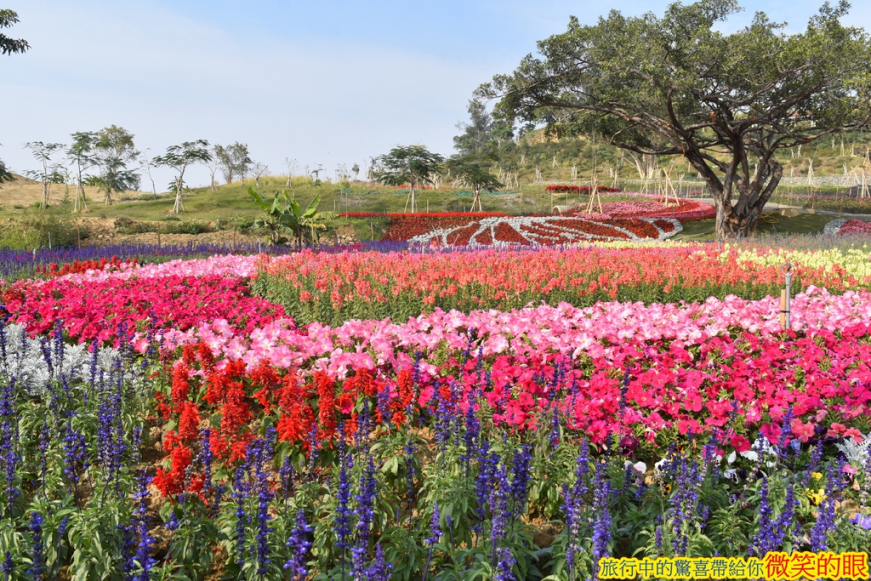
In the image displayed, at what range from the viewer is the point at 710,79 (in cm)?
1942

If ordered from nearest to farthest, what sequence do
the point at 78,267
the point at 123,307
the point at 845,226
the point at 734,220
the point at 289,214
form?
the point at 123,307 < the point at 78,267 < the point at 289,214 < the point at 734,220 < the point at 845,226

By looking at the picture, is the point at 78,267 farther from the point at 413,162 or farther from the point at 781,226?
the point at 781,226

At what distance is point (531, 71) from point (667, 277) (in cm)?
1362

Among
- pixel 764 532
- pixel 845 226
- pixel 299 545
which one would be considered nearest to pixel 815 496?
pixel 764 532

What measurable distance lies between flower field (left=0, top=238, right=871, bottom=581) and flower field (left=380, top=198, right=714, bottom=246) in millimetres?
15311

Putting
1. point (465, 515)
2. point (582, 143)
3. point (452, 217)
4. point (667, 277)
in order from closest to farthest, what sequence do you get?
point (465, 515)
point (667, 277)
point (452, 217)
point (582, 143)

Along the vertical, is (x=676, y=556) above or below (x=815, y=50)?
below

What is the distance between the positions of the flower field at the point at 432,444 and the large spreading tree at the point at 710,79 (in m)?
13.0

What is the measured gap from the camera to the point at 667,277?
961 centimetres

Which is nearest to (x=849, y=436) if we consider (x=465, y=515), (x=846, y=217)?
(x=465, y=515)

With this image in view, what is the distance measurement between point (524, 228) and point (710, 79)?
867 centimetres

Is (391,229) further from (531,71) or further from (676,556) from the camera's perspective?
(676,556)

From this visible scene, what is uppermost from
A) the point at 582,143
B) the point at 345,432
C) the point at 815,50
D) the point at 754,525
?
the point at 582,143

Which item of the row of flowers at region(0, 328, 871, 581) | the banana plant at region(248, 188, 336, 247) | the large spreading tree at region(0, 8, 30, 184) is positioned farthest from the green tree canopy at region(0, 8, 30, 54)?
the row of flowers at region(0, 328, 871, 581)
